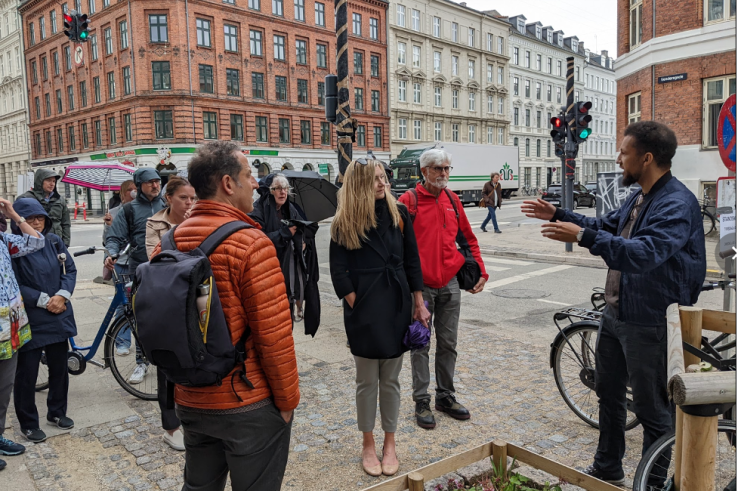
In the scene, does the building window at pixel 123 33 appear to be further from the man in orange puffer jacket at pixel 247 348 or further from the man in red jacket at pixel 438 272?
the man in orange puffer jacket at pixel 247 348

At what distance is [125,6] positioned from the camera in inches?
1508

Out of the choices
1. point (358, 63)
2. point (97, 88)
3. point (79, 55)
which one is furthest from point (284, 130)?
point (79, 55)

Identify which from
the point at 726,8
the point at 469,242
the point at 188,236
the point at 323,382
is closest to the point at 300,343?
the point at 323,382

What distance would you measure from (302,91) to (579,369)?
43.4 metres

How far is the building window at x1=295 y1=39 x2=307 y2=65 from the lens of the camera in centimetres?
4488

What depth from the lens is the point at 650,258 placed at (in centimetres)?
278

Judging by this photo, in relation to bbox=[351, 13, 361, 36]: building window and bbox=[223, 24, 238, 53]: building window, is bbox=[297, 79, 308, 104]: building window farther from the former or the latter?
bbox=[351, 13, 361, 36]: building window

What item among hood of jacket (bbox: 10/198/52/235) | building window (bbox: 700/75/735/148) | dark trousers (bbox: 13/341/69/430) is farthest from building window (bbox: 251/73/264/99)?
dark trousers (bbox: 13/341/69/430)

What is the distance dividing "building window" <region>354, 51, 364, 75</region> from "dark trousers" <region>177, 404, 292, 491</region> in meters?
49.2

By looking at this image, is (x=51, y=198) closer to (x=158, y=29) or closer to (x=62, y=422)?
(x=62, y=422)

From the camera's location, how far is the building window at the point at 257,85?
4231cm

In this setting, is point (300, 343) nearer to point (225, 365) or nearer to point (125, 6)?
point (225, 365)

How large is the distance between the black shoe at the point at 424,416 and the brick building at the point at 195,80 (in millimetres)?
36964

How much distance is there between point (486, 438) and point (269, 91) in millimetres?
41869
